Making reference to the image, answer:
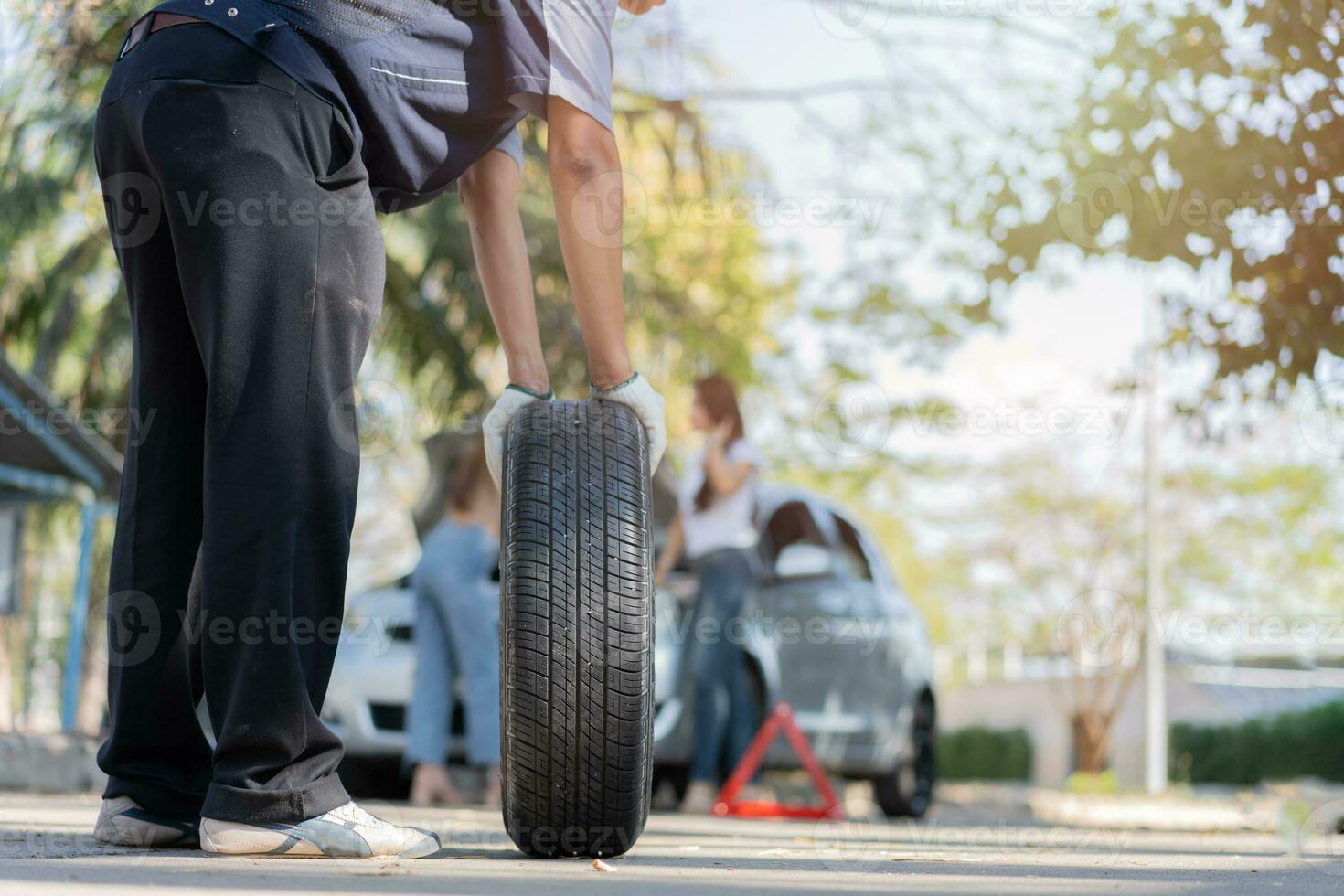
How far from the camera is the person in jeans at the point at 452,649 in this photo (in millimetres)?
6645

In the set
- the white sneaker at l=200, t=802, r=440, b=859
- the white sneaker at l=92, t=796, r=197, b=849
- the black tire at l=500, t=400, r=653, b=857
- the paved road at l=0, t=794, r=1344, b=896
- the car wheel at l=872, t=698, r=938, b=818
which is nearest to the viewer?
the paved road at l=0, t=794, r=1344, b=896

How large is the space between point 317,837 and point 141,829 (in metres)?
0.45

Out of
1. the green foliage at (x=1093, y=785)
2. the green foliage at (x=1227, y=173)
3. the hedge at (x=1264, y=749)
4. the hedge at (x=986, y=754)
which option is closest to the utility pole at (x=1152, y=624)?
the green foliage at (x=1093, y=785)

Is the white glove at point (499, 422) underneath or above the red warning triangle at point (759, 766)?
above

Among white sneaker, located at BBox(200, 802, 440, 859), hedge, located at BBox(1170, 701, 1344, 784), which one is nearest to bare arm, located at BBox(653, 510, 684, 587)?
white sneaker, located at BBox(200, 802, 440, 859)

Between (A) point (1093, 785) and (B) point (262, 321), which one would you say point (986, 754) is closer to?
→ (A) point (1093, 785)

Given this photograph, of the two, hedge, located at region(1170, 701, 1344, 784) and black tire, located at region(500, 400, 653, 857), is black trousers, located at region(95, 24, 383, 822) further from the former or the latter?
hedge, located at region(1170, 701, 1344, 784)

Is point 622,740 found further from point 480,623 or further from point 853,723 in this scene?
point 853,723

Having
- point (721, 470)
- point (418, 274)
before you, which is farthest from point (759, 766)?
point (418, 274)

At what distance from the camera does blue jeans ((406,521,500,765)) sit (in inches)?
261

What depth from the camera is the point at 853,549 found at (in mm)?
8586

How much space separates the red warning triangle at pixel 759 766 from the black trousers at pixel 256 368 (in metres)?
4.42

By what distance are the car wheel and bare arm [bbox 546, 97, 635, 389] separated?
5552mm

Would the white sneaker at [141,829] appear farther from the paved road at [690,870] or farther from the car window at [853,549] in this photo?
the car window at [853,549]
